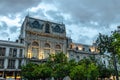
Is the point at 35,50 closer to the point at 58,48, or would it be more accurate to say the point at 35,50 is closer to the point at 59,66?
the point at 58,48

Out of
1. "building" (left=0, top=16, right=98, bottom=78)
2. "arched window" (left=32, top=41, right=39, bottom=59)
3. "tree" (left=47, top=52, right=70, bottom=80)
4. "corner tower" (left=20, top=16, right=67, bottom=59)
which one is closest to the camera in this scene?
"tree" (left=47, top=52, right=70, bottom=80)

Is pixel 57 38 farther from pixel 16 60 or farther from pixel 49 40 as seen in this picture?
pixel 16 60

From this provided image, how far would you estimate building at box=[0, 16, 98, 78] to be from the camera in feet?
179

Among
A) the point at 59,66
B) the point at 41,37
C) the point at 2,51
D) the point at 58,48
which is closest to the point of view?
the point at 59,66

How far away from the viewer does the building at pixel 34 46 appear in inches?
2144

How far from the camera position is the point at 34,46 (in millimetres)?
61312

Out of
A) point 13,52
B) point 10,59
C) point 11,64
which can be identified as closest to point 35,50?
point 13,52

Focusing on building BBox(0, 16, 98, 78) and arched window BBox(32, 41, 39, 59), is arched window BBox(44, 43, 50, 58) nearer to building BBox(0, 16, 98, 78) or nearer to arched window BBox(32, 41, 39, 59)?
building BBox(0, 16, 98, 78)

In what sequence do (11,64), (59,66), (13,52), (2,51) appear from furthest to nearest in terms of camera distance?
1. (13,52)
2. (11,64)
3. (2,51)
4. (59,66)

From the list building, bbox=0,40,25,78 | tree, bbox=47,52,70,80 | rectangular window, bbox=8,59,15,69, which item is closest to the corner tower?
building, bbox=0,40,25,78

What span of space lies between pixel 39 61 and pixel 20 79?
924 centimetres

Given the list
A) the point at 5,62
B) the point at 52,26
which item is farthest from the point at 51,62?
the point at 52,26

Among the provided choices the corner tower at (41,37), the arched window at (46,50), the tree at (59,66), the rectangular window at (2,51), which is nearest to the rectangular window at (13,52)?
the rectangular window at (2,51)

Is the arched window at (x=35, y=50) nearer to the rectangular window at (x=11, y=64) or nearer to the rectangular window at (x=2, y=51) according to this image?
the rectangular window at (x=11, y=64)
